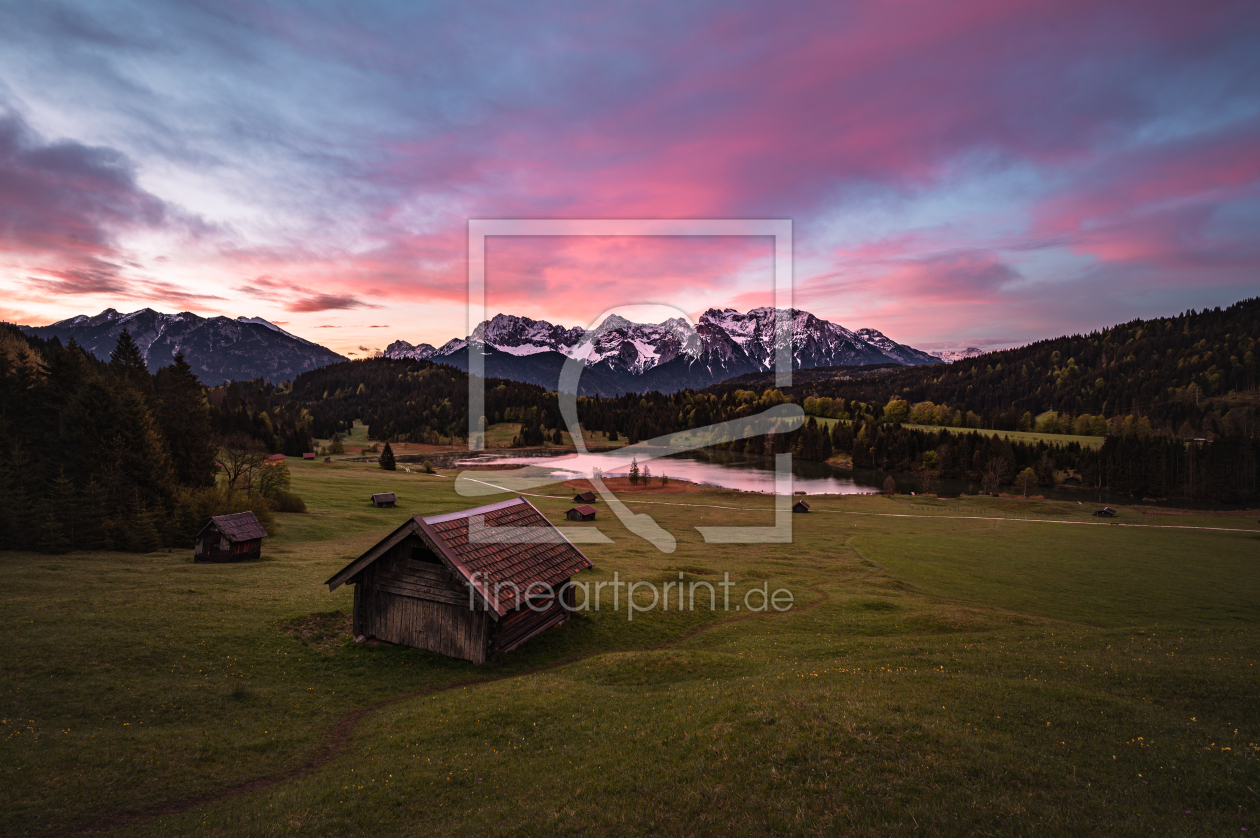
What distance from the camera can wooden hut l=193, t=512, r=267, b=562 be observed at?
36.0m

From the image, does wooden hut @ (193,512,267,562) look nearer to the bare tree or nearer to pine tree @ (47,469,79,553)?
pine tree @ (47,469,79,553)

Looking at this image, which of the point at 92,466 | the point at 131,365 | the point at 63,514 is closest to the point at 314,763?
the point at 63,514

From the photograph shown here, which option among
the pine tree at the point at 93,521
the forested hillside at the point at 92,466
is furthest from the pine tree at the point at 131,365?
the pine tree at the point at 93,521

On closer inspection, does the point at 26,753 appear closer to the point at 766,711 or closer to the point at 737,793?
the point at 737,793

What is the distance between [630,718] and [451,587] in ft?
33.1

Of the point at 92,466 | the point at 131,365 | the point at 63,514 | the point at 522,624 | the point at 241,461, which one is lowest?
the point at 522,624

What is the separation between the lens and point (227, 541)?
118 feet

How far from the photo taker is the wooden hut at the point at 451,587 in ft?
69.4

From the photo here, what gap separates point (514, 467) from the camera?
14225 centimetres

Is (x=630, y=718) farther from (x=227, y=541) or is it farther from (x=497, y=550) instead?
(x=227, y=541)

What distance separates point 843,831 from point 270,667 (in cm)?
2034

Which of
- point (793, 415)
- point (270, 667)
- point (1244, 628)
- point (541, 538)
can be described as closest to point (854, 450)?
point (793, 415)

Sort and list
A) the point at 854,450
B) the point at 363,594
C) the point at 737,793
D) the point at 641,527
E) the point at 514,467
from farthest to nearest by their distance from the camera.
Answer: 1. the point at 854,450
2. the point at 514,467
3. the point at 641,527
4. the point at 363,594
5. the point at 737,793

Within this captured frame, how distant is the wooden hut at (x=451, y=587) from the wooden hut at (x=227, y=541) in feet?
63.8
